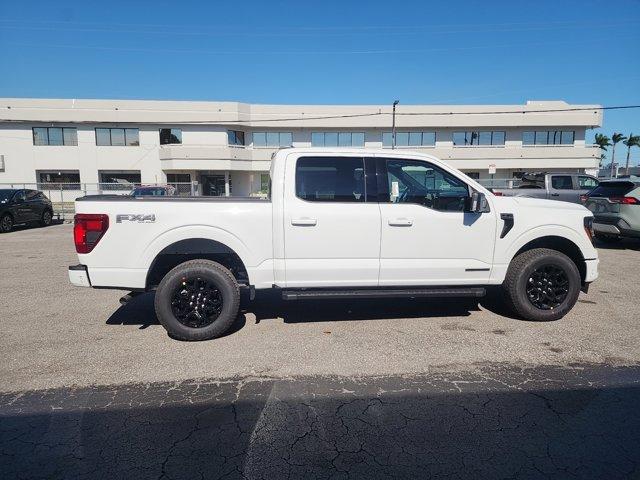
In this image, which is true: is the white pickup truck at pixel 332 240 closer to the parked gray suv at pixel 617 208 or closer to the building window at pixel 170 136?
the parked gray suv at pixel 617 208

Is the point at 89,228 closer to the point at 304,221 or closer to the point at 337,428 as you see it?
the point at 304,221

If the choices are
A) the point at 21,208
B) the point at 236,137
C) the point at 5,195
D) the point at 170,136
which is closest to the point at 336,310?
the point at 21,208

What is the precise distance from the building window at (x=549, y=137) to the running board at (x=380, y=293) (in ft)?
136

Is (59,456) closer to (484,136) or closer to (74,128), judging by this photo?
(74,128)

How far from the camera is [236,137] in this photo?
127ft

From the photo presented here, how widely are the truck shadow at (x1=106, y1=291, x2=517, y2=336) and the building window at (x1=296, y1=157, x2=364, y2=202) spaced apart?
1.67m

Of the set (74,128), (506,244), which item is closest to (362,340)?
(506,244)

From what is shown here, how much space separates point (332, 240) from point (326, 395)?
1.78 m

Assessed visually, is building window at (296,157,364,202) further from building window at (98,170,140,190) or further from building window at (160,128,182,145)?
building window at (98,170,140,190)

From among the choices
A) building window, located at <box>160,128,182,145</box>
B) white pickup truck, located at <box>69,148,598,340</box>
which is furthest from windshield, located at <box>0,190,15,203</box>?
building window, located at <box>160,128,182,145</box>

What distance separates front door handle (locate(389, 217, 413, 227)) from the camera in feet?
15.4

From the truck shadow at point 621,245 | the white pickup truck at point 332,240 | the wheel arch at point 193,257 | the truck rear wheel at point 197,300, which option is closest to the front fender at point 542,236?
the white pickup truck at point 332,240

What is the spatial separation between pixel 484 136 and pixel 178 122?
29162mm

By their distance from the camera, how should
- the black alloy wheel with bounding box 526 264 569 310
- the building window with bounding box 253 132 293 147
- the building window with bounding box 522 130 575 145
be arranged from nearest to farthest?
→ the black alloy wheel with bounding box 526 264 569 310, the building window with bounding box 253 132 293 147, the building window with bounding box 522 130 575 145
